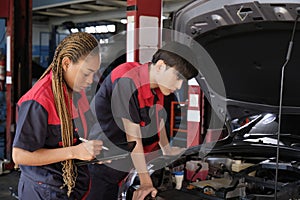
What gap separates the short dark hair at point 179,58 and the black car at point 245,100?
0.16 meters

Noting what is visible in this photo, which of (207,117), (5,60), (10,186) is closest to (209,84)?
(207,117)

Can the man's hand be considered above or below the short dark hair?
below

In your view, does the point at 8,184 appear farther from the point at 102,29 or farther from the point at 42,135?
the point at 102,29

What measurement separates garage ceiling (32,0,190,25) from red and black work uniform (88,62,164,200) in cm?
422

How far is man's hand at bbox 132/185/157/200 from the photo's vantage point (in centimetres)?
183

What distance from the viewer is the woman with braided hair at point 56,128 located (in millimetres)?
1577

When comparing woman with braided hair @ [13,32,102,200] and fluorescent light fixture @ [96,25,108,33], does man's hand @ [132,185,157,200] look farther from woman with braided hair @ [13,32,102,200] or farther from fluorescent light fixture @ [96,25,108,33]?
fluorescent light fixture @ [96,25,108,33]

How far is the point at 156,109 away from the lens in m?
2.36

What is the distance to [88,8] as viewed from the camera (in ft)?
26.2

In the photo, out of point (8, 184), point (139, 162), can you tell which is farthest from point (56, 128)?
point (8, 184)

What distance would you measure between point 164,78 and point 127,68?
0.96ft

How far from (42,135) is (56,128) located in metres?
0.07

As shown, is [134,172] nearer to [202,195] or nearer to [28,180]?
[202,195]

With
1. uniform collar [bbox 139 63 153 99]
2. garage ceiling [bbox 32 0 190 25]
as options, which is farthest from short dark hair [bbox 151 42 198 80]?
garage ceiling [bbox 32 0 190 25]
